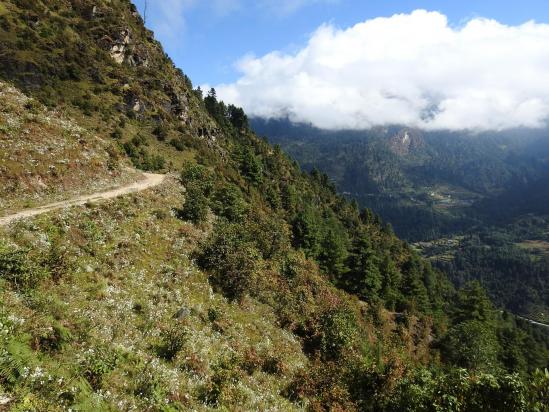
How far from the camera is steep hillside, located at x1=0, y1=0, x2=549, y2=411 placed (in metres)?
15.0

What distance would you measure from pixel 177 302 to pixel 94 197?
573 inches

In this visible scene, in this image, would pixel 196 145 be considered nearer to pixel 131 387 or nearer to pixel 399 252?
pixel 131 387

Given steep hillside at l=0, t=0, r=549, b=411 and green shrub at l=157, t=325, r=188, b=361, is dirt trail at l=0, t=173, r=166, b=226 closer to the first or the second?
steep hillside at l=0, t=0, r=549, b=411

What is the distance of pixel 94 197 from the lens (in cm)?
3409

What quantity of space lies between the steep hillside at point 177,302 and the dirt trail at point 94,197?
4.15 ft

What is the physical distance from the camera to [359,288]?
73938mm

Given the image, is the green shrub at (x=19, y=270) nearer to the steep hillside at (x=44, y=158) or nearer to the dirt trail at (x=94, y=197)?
the dirt trail at (x=94, y=197)

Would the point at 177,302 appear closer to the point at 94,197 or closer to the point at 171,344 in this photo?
the point at 171,344

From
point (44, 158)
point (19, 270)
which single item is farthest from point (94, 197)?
point (19, 270)

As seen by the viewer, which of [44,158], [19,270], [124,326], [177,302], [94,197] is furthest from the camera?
[44,158]

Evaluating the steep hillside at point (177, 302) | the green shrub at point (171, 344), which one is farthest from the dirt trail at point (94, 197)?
the green shrub at point (171, 344)

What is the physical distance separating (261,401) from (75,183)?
2804 cm

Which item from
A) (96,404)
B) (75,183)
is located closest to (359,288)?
(75,183)

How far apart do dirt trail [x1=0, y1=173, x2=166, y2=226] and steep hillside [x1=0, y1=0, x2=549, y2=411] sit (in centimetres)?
126
